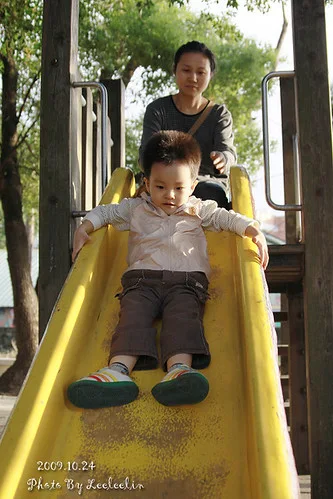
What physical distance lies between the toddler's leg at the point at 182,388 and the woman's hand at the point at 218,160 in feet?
5.68

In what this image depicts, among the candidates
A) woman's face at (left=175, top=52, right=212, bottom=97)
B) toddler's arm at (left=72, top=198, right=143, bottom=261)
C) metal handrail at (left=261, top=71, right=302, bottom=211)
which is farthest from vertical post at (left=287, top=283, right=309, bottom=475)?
toddler's arm at (left=72, top=198, right=143, bottom=261)

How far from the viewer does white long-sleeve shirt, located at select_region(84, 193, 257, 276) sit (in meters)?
3.11

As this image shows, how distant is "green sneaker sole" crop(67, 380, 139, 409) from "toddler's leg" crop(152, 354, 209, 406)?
99mm

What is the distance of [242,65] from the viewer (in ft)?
52.5

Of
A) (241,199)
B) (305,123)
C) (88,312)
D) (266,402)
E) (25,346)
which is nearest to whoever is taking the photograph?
(266,402)

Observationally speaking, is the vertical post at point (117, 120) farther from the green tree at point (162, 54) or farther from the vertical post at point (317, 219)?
the green tree at point (162, 54)

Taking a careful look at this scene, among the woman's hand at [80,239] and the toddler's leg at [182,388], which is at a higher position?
the woman's hand at [80,239]

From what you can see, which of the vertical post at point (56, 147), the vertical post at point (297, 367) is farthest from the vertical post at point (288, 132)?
the vertical post at point (56, 147)

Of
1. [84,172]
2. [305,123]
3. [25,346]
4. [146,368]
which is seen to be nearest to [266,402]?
[146,368]

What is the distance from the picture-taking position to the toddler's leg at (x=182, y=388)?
7.91 ft

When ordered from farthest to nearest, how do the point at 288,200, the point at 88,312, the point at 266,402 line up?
the point at 288,200 < the point at 88,312 < the point at 266,402

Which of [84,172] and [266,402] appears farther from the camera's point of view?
[84,172]

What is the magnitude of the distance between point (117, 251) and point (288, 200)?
8.40ft

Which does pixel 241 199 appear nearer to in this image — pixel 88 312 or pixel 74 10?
pixel 88 312
